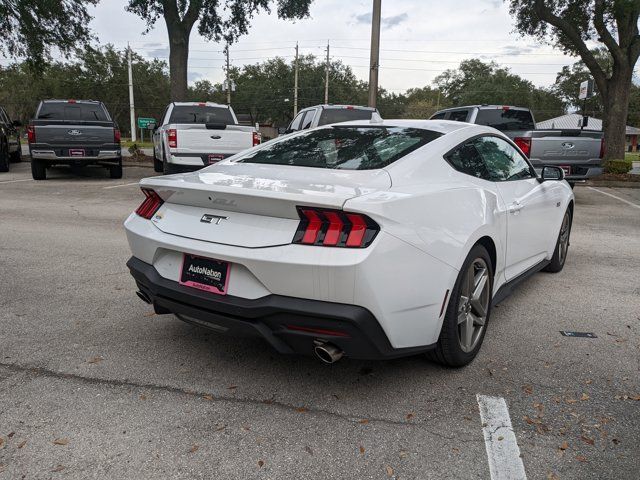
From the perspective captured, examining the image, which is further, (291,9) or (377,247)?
(291,9)

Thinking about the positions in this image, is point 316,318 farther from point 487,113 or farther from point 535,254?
point 487,113

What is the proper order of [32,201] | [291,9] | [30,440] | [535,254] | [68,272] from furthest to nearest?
1. [291,9]
2. [32,201]
3. [68,272]
4. [535,254]
5. [30,440]

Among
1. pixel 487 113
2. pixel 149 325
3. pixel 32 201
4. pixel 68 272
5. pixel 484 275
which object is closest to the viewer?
pixel 484 275

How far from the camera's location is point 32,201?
991cm

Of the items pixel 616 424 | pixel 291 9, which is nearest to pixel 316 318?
pixel 616 424

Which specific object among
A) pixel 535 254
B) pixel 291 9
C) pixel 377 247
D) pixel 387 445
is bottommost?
pixel 387 445

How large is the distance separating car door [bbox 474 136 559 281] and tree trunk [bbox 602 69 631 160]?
1383cm

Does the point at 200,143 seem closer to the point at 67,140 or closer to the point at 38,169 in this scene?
the point at 67,140

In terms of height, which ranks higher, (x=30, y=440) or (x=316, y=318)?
(x=316, y=318)

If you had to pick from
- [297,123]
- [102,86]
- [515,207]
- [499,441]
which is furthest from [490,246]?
[102,86]

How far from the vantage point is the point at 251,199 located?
2762 mm

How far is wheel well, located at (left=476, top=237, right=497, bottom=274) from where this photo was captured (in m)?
3.37

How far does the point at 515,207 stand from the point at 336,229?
1.91 meters

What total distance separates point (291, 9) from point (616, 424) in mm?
18094
